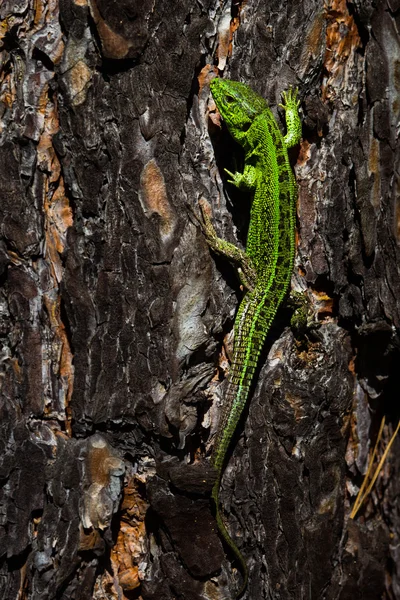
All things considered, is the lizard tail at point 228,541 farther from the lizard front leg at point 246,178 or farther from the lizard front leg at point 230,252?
the lizard front leg at point 246,178

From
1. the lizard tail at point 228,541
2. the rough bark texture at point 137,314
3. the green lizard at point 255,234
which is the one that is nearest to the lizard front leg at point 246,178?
the green lizard at point 255,234

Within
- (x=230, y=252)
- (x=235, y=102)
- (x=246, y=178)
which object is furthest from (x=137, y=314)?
(x=235, y=102)

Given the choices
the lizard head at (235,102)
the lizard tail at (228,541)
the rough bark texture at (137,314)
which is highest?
the lizard head at (235,102)

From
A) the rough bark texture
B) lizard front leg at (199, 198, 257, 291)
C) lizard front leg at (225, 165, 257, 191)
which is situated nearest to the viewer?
the rough bark texture

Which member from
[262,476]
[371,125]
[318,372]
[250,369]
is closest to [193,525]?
[262,476]

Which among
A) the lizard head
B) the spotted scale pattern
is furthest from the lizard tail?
the lizard head

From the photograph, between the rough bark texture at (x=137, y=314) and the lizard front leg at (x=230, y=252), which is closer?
the rough bark texture at (x=137, y=314)

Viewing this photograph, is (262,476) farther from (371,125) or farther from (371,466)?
(371,125)

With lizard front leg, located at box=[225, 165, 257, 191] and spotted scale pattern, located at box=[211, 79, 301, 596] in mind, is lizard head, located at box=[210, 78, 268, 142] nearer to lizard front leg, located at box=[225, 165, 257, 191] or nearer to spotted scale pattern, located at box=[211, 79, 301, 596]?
spotted scale pattern, located at box=[211, 79, 301, 596]
